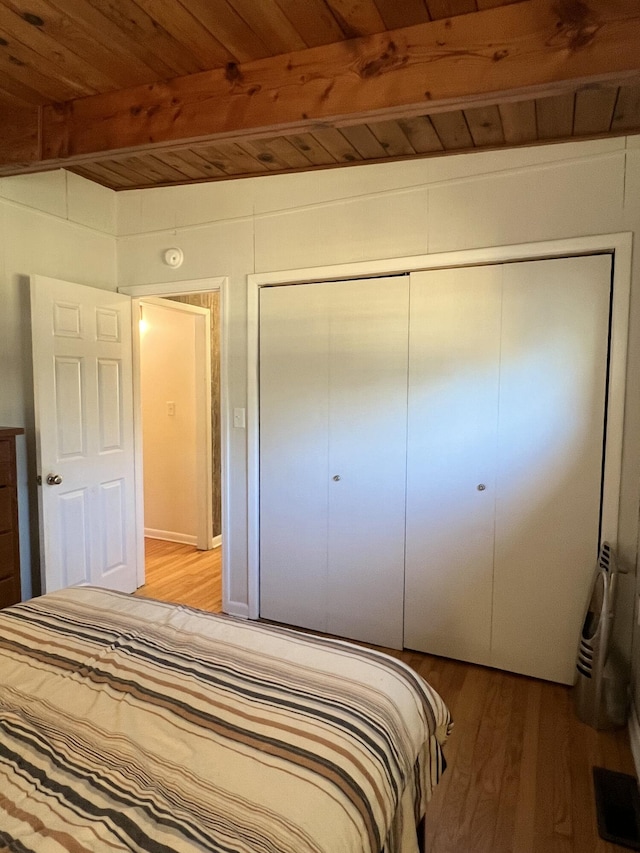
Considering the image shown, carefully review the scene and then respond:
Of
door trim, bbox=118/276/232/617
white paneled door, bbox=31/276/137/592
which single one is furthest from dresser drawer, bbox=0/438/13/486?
door trim, bbox=118/276/232/617

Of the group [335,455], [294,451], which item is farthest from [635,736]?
[294,451]

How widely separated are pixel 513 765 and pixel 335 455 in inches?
61.5

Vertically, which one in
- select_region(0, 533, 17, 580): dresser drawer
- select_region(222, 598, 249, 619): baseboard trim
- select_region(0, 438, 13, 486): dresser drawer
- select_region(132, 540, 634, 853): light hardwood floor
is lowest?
select_region(132, 540, 634, 853): light hardwood floor

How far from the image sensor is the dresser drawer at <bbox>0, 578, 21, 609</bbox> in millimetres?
2365

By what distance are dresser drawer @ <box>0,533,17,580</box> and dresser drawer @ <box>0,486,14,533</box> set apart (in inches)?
1.7

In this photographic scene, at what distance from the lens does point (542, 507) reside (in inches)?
92.3

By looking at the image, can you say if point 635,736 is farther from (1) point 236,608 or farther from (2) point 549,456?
(1) point 236,608

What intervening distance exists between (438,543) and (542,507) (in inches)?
21.0

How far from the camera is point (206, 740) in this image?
1.08 m

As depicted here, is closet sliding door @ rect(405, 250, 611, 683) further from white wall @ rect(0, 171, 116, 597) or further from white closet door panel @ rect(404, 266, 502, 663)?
white wall @ rect(0, 171, 116, 597)

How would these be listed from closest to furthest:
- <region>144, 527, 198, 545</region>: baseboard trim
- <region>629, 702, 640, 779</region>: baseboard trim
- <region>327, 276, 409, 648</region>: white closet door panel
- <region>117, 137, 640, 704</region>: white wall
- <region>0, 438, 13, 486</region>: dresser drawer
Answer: <region>629, 702, 640, 779</region>: baseboard trim
<region>117, 137, 640, 704</region>: white wall
<region>0, 438, 13, 486</region>: dresser drawer
<region>327, 276, 409, 648</region>: white closet door panel
<region>144, 527, 198, 545</region>: baseboard trim

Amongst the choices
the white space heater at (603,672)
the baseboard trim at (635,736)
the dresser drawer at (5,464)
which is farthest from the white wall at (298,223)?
the dresser drawer at (5,464)

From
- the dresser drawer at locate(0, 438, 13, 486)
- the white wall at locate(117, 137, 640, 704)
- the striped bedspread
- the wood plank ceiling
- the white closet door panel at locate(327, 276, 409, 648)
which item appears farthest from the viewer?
the white closet door panel at locate(327, 276, 409, 648)

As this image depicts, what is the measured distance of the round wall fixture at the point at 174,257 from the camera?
10.2ft
